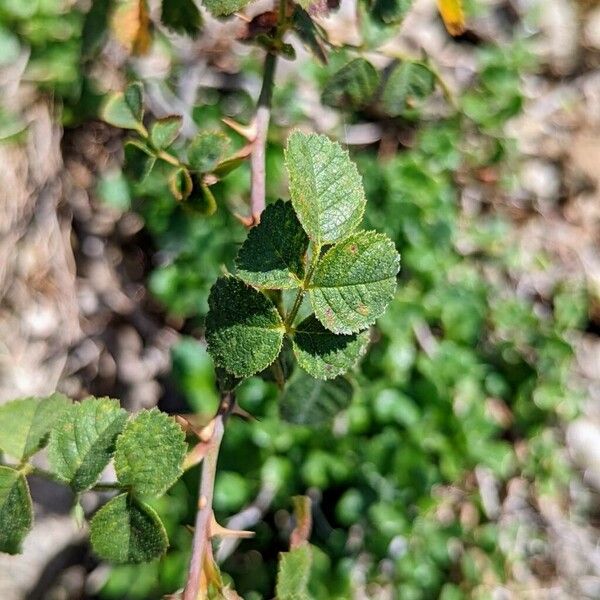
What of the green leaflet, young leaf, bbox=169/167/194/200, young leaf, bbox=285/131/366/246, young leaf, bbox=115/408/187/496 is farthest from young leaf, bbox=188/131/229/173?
the green leaflet

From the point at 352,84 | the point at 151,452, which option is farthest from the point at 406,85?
the point at 151,452

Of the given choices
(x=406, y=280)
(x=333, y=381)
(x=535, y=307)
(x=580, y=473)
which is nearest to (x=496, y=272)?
(x=535, y=307)

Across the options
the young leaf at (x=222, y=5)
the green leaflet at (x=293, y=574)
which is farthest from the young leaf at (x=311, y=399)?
the young leaf at (x=222, y=5)

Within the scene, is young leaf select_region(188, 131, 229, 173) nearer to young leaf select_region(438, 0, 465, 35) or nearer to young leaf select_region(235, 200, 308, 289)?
young leaf select_region(235, 200, 308, 289)

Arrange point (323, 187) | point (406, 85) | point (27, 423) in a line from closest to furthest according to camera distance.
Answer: point (323, 187) < point (27, 423) < point (406, 85)

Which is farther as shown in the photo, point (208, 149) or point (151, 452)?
point (208, 149)

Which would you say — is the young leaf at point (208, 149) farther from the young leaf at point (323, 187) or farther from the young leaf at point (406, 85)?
the young leaf at point (406, 85)

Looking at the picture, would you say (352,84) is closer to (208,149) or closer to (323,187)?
(208,149)
